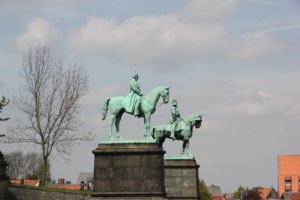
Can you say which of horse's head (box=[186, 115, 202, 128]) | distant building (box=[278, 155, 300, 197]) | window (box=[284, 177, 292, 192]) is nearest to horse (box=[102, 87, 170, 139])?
horse's head (box=[186, 115, 202, 128])

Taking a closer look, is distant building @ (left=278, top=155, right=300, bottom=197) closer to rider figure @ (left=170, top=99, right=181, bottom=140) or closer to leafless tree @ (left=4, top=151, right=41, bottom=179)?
leafless tree @ (left=4, top=151, right=41, bottom=179)

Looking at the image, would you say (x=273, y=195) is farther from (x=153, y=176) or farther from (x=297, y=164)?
(x=153, y=176)

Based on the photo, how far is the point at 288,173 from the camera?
4727 inches

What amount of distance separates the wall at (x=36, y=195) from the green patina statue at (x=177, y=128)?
9730mm

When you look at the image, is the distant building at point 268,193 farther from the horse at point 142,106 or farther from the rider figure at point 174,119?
the horse at point 142,106

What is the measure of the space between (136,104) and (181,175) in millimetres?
11535

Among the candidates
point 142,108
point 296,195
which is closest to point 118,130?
point 142,108

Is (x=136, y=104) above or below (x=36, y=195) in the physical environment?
above

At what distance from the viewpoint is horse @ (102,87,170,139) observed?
27.1m

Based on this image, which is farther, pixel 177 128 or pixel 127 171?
pixel 177 128

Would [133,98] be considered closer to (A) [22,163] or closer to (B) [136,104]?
(B) [136,104]

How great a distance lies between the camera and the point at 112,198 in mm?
26266

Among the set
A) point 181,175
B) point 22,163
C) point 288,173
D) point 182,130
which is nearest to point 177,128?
point 182,130

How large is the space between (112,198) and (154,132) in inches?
457
